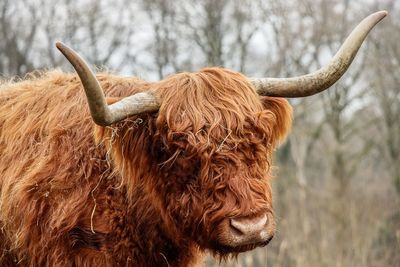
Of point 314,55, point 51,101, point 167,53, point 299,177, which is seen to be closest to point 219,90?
point 51,101

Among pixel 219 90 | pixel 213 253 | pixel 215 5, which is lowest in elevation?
pixel 213 253

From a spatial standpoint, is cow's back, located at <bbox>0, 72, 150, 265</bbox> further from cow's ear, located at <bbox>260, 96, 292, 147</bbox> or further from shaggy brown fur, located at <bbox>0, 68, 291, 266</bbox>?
cow's ear, located at <bbox>260, 96, 292, 147</bbox>

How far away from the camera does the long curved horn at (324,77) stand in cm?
468

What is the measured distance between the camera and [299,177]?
864 inches

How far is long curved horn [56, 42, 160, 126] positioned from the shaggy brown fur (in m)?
0.12

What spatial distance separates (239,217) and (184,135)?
67cm

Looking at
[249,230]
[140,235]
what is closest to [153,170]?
[140,235]

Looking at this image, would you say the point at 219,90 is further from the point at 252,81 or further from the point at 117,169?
the point at 117,169

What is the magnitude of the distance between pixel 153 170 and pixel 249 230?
91 cm

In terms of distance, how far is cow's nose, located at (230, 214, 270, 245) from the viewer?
158 inches

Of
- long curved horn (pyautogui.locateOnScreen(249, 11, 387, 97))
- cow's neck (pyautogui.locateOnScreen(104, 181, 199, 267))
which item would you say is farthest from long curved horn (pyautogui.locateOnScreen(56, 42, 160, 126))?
long curved horn (pyautogui.locateOnScreen(249, 11, 387, 97))

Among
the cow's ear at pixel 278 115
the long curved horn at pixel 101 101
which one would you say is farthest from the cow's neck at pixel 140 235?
the cow's ear at pixel 278 115

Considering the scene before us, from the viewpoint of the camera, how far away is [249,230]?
4.02 meters

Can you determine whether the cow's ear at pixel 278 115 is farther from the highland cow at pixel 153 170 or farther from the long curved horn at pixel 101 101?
Result: the long curved horn at pixel 101 101
